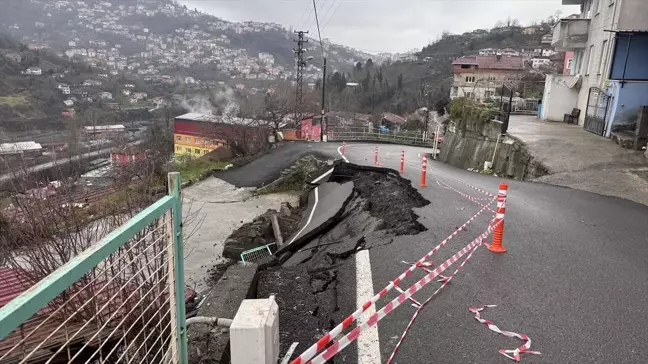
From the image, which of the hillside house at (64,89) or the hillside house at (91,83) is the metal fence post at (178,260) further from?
the hillside house at (91,83)

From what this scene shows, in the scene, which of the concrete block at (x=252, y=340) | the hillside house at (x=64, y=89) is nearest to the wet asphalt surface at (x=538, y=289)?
the concrete block at (x=252, y=340)

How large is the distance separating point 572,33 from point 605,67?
5.21 meters

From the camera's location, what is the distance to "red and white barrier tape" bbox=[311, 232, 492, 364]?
3.37 metres

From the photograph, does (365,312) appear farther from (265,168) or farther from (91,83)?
(91,83)

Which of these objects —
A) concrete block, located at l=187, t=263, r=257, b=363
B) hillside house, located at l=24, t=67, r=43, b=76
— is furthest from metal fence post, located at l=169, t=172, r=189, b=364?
hillside house, located at l=24, t=67, r=43, b=76

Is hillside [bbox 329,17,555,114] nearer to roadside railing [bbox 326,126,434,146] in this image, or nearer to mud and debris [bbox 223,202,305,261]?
roadside railing [bbox 326,126,434,146]

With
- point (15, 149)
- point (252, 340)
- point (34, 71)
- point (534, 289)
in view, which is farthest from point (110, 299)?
point (34, 71)

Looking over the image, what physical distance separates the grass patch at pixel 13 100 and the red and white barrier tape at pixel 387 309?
68.8 metres

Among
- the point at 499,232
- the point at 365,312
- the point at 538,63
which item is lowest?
the point at 365,312

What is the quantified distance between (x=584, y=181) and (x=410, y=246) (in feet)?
26.5

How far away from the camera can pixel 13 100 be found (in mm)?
61469

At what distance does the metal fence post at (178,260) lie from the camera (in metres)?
2.71

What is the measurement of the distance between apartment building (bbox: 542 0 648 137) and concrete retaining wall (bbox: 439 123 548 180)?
15.3 ft

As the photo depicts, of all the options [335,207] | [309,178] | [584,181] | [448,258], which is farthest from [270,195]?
[448,258]
